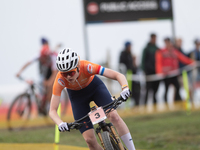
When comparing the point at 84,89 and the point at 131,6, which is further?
the point at 131,6

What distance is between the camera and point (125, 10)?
14.8 metres

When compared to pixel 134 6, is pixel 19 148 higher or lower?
lower

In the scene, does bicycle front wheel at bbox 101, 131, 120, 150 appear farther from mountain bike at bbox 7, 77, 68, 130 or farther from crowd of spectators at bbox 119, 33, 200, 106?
crowd of spectators at bbox 119, 33, 200, 106

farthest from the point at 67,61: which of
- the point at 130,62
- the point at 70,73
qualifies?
the point at 130,62

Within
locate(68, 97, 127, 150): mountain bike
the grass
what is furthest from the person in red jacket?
locate(68, 97, 127, 150): mountain bike

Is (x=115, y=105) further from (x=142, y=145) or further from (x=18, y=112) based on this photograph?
(x=18, y=112)

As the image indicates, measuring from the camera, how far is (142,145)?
784cm

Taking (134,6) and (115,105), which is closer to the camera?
(115,105)

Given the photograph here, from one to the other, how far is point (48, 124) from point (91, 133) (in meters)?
5.66

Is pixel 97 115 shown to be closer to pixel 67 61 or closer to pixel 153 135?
pixel 67 61

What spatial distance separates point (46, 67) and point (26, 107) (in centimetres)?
138

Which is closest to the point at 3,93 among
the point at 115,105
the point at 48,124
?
the point at 48,124

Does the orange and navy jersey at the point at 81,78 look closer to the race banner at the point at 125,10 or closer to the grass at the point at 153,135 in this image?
the grass at the point at 153,135

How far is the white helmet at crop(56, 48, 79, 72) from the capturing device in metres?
4.79
